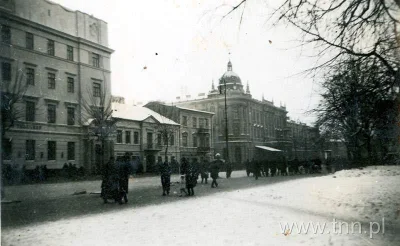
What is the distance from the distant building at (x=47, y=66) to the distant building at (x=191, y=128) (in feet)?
86.3

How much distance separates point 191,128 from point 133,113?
402 inches

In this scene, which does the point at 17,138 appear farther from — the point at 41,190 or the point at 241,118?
the point at 241,118

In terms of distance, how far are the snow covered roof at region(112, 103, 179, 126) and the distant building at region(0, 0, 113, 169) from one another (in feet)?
57.9

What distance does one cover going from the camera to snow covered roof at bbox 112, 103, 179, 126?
112 feet

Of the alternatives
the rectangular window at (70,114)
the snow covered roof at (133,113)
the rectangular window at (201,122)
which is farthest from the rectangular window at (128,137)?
the rectangular window at (70,114)

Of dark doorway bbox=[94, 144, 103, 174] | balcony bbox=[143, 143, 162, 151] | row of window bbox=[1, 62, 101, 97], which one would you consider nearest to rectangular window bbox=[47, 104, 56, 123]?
row of window bbox=[1, 62, 101, 97]

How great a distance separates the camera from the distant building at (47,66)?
7.81 m

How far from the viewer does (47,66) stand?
35.1ft

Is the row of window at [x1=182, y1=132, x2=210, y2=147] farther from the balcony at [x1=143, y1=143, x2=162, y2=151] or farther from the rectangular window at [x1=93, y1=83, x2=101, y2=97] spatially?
the rectangular window at [x1=93, y1=83, x2=101, y2=97]

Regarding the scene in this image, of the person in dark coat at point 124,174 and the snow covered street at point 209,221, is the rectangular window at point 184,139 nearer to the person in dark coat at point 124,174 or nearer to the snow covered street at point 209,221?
the person in dark coat at point 124,174

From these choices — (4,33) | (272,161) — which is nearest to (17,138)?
(4,33)

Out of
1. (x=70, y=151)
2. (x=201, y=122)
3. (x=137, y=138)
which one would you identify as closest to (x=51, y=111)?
(x=70, y=151)

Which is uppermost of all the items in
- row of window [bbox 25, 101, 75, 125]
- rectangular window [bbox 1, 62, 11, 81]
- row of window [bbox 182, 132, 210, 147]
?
rectangular window [bbox 1, 62, 11, 81]

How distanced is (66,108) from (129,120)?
75.5ft
